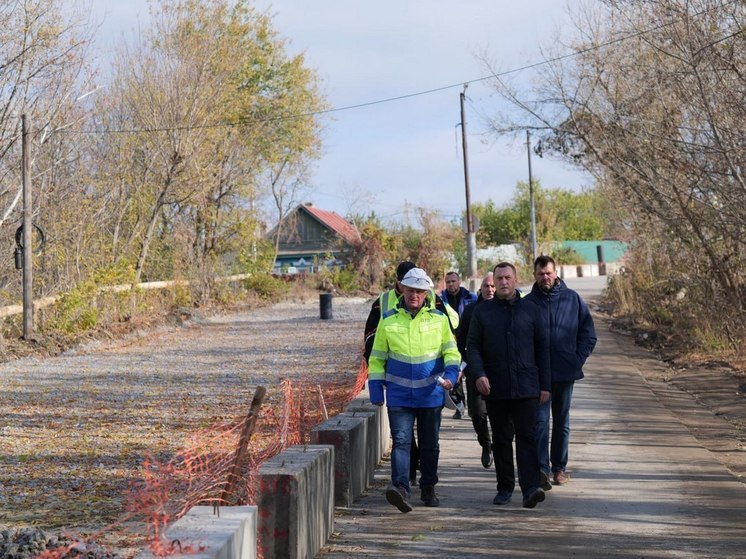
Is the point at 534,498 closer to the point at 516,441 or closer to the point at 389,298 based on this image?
the point at 516,441

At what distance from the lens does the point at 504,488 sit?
29.1 feet

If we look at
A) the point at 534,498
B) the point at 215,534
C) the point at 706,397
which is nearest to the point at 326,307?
the point at 706,397

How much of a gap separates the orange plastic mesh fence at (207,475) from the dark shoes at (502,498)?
1.71 m

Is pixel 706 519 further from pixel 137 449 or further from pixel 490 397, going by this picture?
pixel 137 449

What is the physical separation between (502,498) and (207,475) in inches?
120

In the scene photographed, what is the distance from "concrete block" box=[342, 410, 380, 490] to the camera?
9.71 metres

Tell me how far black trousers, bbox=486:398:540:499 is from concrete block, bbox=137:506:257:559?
3495mm

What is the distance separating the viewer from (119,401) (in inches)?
629

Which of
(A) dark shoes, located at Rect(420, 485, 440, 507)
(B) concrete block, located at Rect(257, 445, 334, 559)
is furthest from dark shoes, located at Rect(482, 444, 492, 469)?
(B) concrete block, located at Rect(257, 445, 334, 559)

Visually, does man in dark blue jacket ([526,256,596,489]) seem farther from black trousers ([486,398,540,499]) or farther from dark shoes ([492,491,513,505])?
dark shoes ([492,491,513,505])

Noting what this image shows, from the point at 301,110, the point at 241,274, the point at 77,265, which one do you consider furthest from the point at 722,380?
the point at 301,110

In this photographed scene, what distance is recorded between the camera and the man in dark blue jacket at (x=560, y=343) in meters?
9.70

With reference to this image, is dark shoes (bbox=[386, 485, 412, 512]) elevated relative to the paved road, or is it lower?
elevated

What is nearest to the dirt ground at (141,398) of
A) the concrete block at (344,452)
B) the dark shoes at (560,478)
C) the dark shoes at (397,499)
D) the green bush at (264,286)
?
the dark shoes at (560,478)
